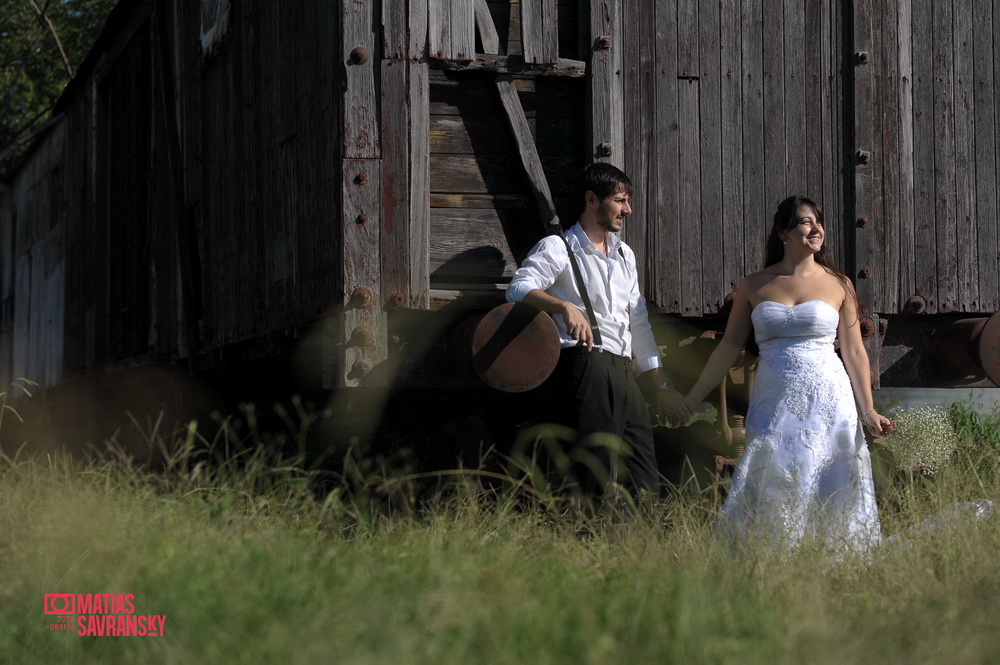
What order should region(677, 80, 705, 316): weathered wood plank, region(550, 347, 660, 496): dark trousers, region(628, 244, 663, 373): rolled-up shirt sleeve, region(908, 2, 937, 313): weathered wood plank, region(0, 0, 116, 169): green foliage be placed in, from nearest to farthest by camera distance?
region(550, 347, 660, 496): dark trousers
region(628, 244, 663, 373): rolled-up shirt sleeve
region(677, 80, 705, 316): weathered wood plank
region(908, 2, 937, 313): weathered wood plank
region(0, 0, 116, 169): green foliage

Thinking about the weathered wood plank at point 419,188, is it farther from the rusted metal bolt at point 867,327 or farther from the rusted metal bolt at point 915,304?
the rusted metal bolt at point 915,304

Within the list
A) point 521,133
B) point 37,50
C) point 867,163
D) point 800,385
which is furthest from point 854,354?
point 37,50

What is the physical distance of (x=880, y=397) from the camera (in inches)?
446

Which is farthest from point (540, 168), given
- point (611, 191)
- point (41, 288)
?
point (41, 288)

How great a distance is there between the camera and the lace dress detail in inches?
185

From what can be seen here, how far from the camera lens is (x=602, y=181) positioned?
485 cm

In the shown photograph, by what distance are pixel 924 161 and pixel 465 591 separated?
4312 mm

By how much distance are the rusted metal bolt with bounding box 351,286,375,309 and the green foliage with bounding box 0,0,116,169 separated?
49.0 feet

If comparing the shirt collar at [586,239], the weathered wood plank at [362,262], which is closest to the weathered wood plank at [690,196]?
the shirt collar at [586,239]

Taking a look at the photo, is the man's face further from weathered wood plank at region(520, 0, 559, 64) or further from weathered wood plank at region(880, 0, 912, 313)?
weathered wood plank at region(880, 0, 912, 313)

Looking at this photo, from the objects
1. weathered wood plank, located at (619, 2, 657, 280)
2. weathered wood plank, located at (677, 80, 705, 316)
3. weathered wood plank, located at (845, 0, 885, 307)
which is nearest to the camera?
weathered wood plank, located at (619, 2, 657, 280)

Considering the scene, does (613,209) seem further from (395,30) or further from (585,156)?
(395,30)

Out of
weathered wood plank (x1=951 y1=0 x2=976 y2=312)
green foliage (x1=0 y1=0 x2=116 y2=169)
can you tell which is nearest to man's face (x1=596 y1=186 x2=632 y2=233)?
weathered wood plank (x1=951 y1=0 x2=976 y2=312)

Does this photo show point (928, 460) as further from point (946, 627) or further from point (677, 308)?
point (946, 627)
